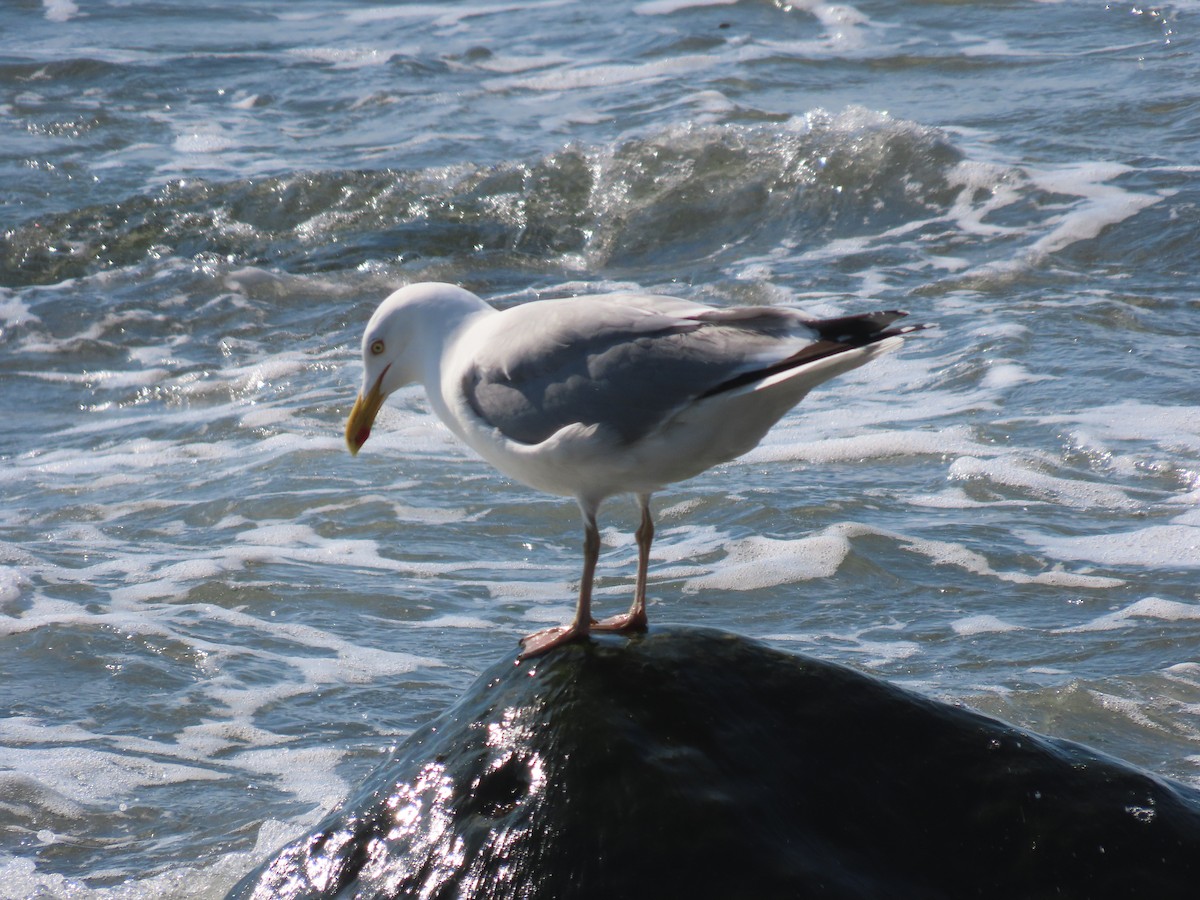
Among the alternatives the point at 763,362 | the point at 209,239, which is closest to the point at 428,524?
the point at 763,362

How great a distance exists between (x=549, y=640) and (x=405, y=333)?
971mm

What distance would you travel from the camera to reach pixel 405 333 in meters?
3.80

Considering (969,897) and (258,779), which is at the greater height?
(969,897)

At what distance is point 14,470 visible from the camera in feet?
23.9

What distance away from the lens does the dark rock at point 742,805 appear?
→ 8.89ft

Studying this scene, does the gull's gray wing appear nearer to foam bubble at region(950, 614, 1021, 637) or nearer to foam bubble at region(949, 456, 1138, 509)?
foam bubble at region(950, 614, 1021, 637)

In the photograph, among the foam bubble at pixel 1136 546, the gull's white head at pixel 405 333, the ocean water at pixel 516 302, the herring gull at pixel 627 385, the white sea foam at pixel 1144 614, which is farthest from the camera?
the foam bubble at pixel 1136 546

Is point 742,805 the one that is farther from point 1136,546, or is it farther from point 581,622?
point 1136,546

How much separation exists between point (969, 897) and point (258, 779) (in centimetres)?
226

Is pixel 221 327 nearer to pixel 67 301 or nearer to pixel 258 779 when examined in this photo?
pixel 67 301

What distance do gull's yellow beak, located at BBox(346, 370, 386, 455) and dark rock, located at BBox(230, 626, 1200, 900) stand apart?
A: 1.16 meters

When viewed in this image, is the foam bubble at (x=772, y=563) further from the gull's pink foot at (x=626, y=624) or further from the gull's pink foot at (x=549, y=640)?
the gull's pink foot at (x=549, y=640)

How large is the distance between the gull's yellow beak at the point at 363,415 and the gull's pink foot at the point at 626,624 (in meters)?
0.93

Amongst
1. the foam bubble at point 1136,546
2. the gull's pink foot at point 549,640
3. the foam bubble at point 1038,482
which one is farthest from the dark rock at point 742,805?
the foam bubble at point 1038,482
